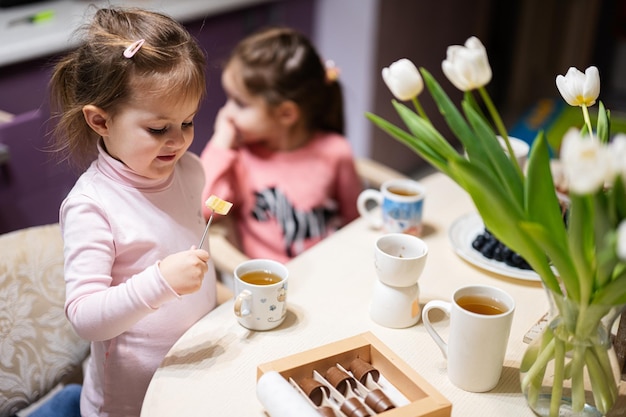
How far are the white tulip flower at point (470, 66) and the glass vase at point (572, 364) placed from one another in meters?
0.29

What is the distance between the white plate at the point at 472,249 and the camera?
1.33 m

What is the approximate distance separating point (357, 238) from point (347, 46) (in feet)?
5.68

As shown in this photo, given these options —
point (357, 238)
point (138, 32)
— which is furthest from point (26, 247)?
point (357, 238)

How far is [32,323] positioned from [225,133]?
2.70ft

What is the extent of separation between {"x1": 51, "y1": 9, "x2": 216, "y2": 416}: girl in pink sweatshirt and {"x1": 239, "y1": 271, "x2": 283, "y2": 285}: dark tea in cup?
0.31 feet

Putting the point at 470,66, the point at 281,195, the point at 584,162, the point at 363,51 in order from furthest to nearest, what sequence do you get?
the point at 363,51 → the point at 281,195 → the point at 470,66 → the point at 584,162

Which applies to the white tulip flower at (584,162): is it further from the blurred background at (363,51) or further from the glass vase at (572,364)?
the blurred background at (363,51)

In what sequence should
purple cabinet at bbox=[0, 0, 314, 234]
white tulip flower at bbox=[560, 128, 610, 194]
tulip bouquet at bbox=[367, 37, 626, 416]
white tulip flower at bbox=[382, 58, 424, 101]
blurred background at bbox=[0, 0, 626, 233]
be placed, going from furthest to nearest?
1. blurred background at bbox=[0, 0, 626, 233]
2. purple cabinet at bbox=[0, 0, 314, 234]
3. white tulip flower at bbox=[382, 58, 424, 101]
4. tulip bouquet at bbox=[367, 37, 626, 416]
5. white tulip flower at bbox=[560, 128, 610, 194]

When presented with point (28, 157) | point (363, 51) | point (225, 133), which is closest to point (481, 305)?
point (225, 133)

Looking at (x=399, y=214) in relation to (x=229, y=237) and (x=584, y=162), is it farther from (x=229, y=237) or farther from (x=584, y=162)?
(x=584, y=162)

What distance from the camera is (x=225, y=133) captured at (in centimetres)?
192

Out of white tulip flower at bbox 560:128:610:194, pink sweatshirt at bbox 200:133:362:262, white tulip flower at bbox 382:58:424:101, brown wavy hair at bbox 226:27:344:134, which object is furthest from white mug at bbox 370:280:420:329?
brown wavy hair at bbox 226:27:344:134

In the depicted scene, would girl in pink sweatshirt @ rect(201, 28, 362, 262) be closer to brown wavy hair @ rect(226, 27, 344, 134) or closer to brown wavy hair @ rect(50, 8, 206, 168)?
brown wavy hair @ rect(226, 27, 344, 134)

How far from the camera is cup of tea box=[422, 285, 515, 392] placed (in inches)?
38.6
